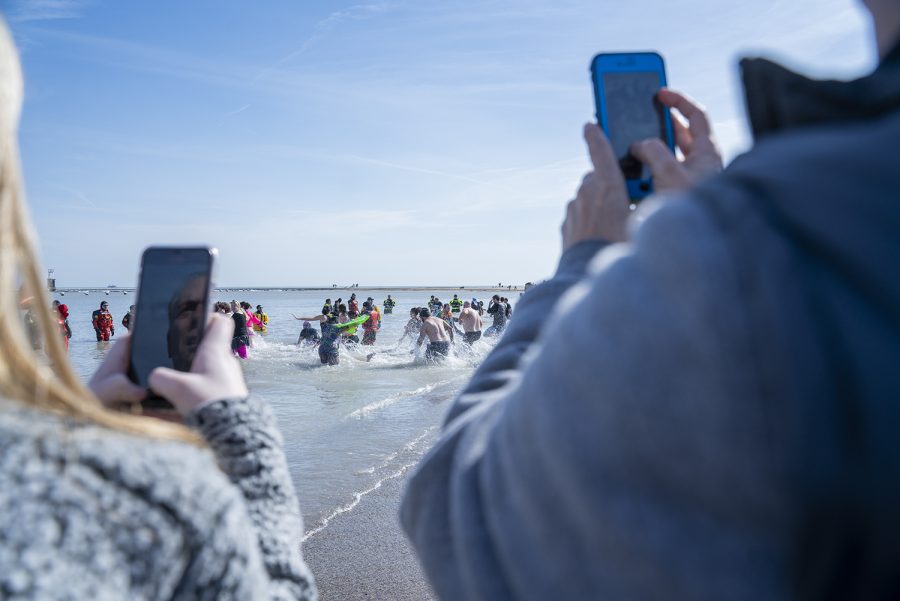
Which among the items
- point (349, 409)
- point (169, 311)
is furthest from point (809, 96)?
point (349, 409)

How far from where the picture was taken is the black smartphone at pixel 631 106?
1.35m

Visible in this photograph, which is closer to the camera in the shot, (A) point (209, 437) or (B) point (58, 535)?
(B) point (58, 535)

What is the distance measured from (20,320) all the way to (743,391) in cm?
87

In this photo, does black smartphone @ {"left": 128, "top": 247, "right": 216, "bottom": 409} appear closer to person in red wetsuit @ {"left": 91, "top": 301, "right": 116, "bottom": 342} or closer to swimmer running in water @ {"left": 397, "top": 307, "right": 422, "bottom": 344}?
swimmer running in water @ {"left": 397, "top": 307, "right": 422, "bottom": 344}

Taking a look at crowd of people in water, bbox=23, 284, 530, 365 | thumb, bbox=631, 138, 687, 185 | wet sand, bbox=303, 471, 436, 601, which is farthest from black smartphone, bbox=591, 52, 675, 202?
crowd of people in water, bbox=23, 284, 530, 365

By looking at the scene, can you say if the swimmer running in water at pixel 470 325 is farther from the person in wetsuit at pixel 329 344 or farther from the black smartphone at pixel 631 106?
the black smartphone at pixel 631 106

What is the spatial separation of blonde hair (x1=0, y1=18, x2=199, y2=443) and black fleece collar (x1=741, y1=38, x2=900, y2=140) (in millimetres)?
851

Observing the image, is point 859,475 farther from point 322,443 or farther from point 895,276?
point 322,443

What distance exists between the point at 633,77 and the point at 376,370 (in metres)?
18.0

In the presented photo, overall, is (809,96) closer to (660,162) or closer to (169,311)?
(660,162)

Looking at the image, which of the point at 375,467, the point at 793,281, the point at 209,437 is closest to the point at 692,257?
the point at 793,281

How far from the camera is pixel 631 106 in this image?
1.49 meters

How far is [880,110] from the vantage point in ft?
1.93

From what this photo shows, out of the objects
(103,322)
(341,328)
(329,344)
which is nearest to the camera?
(329,344)
